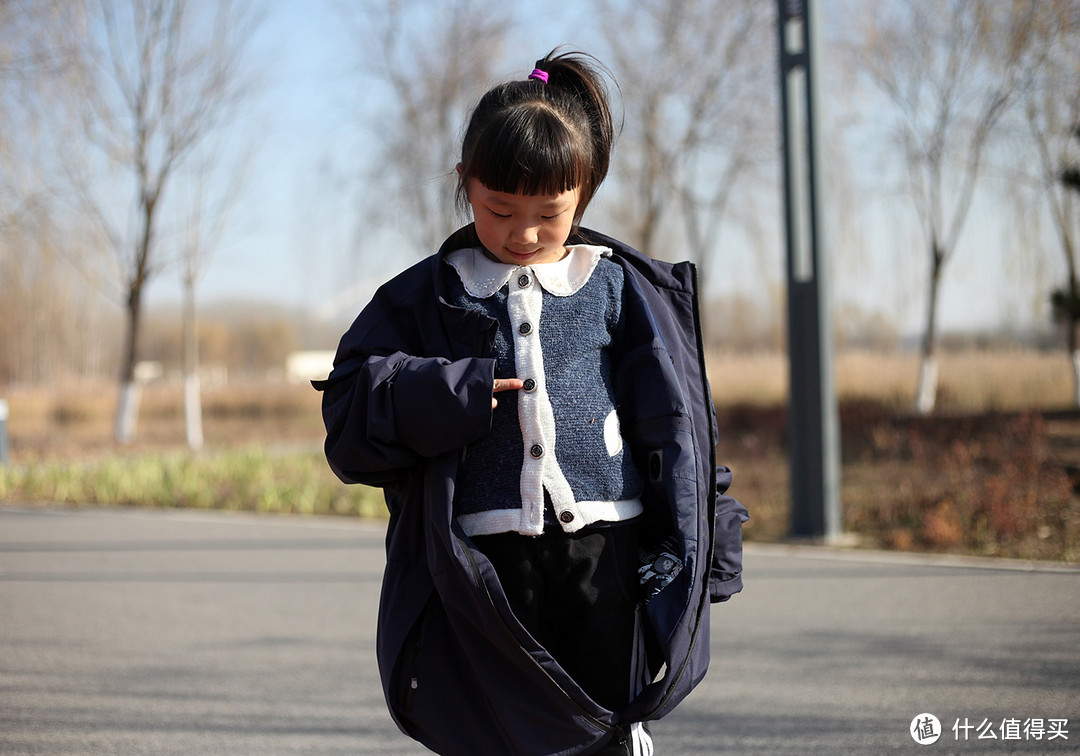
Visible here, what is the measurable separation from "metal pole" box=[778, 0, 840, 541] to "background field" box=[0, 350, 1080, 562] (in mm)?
449

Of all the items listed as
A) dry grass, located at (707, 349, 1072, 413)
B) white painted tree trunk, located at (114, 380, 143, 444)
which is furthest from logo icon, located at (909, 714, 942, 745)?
white painted tree trunk, located at (114, 380, 143, 444)

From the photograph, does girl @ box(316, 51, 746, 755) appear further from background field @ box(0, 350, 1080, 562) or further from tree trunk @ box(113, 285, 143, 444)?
tree trunk @ box(113, 285, 143, 444)

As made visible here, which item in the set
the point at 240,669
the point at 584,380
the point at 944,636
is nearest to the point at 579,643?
the point at 584,380

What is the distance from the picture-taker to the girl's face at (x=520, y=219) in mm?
1745

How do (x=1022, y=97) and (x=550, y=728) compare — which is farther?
(x=1022, y=97)

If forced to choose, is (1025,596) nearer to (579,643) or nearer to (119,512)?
(579,643)

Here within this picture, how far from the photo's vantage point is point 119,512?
854 centimetres

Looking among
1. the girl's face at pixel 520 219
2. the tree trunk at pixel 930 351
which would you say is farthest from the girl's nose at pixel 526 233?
the tree trunk at pixel 930 351

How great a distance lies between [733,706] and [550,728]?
2.00m

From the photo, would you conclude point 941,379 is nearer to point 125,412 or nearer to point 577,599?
point 577,599

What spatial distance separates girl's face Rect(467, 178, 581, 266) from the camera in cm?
175

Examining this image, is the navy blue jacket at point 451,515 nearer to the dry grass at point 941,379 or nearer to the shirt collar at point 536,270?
the shirt collar at point 536,270

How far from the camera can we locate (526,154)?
1.70 m

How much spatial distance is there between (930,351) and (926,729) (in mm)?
8785
